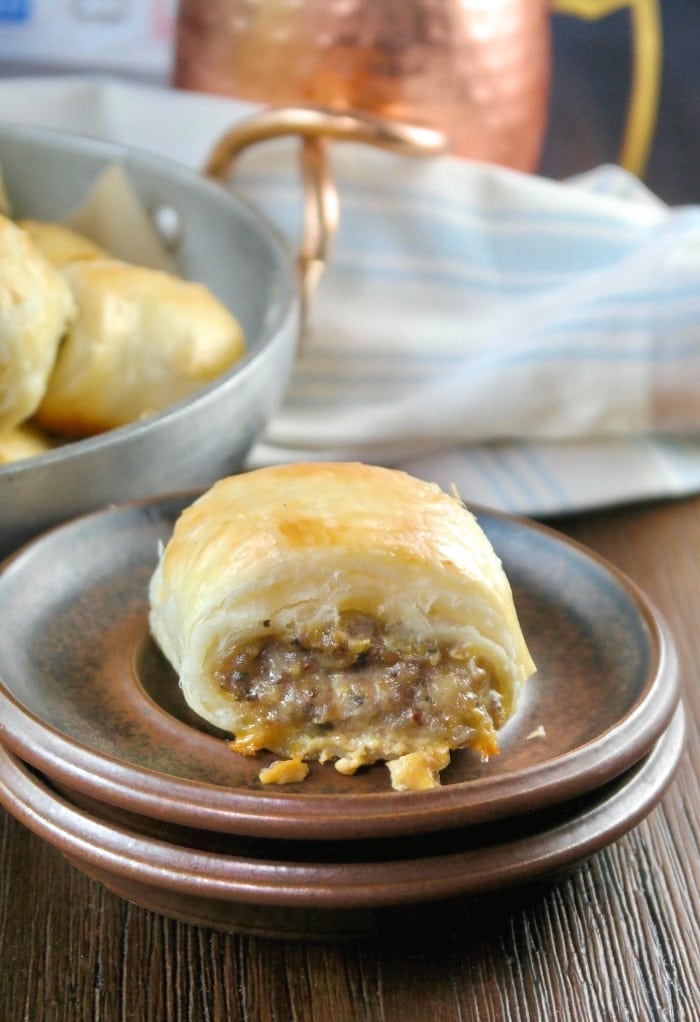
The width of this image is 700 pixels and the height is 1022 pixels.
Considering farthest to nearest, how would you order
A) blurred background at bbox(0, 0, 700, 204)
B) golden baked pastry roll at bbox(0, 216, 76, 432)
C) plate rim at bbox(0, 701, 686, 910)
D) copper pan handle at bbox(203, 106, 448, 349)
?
blurred background at bbox(0, 0, 700, 204) → copper pan handle at bbox(203, 106, 448, 349) → golden baked pastry roll at bbox(0, 216, 76, 432) → plate rim at bbox(0, 701, 686, 910)

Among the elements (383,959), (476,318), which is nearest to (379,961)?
(383,959)

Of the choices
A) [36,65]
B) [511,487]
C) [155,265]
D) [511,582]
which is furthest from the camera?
[36,65]

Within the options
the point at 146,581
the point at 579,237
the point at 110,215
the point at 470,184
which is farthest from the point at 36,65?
the point at 146,581

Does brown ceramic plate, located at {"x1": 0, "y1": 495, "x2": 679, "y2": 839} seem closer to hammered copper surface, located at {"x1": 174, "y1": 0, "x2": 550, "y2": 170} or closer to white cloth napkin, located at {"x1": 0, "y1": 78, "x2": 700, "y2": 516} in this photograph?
white cloth napkin, located at {"x1": 0, "y1": 78, "x2": 700, "y2": 516}

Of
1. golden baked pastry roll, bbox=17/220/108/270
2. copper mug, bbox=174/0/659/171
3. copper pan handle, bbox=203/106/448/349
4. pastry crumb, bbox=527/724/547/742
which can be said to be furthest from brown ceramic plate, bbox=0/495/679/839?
copper mug, bbox=174/0/659/171

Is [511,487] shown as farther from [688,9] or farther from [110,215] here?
[688,9]

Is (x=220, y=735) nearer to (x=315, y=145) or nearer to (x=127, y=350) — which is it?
(x=127, y=350)
